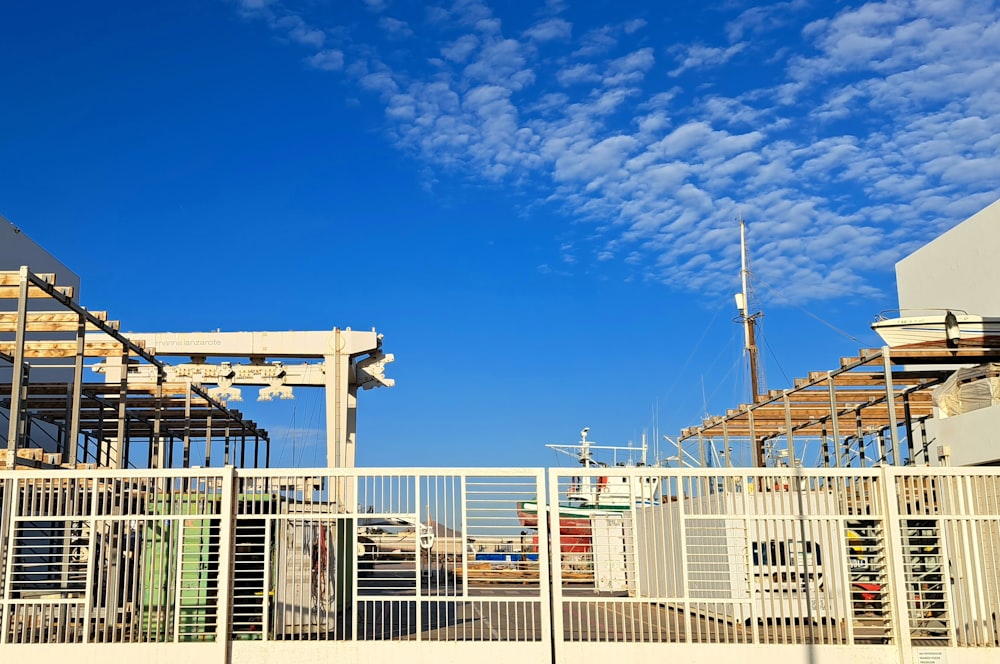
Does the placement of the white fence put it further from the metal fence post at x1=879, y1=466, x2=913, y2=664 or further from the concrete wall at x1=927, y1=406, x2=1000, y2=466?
the concrete wall at x1=927, y1=406, x2=1000, y2=466

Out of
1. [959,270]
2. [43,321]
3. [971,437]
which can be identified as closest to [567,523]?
[971,437]

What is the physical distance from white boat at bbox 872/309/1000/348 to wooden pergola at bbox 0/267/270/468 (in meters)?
14.1

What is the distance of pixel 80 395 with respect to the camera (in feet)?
54.4

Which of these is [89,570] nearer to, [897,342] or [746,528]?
[746,528]

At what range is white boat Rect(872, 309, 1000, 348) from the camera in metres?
16.6

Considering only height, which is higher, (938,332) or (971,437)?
(938,332)

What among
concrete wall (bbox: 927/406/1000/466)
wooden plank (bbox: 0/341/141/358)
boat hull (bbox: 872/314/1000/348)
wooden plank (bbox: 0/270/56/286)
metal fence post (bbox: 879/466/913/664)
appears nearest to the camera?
metal fence post (bbox: 879/466/913/664)

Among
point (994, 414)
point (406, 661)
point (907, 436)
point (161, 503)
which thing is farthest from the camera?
point (907, 436)

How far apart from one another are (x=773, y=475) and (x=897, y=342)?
20.9 ft

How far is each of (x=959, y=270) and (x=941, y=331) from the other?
4458mm

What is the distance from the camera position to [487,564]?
12.2 metres

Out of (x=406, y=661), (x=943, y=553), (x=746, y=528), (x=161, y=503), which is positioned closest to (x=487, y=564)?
(x=406, y=661)

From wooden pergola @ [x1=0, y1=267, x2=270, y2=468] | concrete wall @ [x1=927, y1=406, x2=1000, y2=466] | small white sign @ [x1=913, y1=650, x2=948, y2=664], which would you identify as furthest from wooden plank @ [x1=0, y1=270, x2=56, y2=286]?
concrete wall @ [x1=927, y1=406, x2=1000, y2=466]

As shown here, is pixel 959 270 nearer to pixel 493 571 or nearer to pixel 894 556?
pixel 894 556
